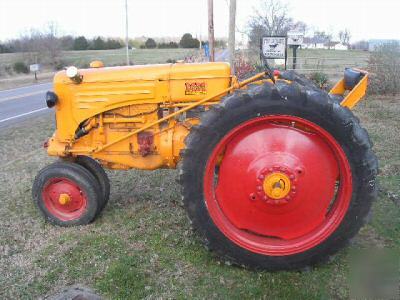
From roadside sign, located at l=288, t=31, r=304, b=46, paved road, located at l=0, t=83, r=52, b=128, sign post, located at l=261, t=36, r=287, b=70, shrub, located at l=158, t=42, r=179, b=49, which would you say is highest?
shrub, located at l=158, t=42, r=179, b=49

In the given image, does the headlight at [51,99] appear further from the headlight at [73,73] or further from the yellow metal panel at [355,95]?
the yellow metal panel at [355,95]

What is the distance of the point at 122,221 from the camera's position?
4.72 m

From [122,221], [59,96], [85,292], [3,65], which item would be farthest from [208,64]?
[3,65]

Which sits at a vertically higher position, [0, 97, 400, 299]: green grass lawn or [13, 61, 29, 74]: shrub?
[13, 61, 29, 74]: shrub

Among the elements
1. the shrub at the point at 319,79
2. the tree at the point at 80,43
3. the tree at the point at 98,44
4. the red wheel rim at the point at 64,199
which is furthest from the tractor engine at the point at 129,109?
the tree at the point at 98,44

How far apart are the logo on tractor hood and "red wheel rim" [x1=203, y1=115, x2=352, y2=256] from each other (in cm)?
90

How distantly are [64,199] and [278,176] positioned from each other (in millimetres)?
2308

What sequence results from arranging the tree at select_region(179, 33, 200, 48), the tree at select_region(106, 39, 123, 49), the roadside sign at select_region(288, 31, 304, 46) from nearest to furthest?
the roadside sign at select_region(288, 31, 304, 46) < the tree at select_region(106, 39, 123, 49) < the tree at select_region(179, 33, 200, 48)

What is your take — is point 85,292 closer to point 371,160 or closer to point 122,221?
point 122,221

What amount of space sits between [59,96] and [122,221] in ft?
4.70

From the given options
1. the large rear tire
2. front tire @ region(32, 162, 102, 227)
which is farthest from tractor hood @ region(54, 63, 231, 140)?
the large rear tire

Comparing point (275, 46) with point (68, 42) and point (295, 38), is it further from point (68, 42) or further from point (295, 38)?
point (68, 42)

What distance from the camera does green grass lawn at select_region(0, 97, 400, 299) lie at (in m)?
3.44

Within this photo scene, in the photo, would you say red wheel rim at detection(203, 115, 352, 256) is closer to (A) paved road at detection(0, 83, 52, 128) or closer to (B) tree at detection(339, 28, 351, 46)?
(A) paved road at detection(0, 83, 52, 128)
